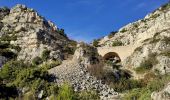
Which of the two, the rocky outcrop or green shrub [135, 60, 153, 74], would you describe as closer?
green shrub [135, 60, 153, 74]

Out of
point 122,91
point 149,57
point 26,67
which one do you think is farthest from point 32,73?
point 149,57

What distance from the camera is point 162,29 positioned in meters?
67.9

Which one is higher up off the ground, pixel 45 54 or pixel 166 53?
pixel 45 54

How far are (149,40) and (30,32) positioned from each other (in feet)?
53.4

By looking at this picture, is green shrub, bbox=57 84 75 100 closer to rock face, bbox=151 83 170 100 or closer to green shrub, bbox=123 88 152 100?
green shrub, bbox=123 88 152 100

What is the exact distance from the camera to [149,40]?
66.8 metres

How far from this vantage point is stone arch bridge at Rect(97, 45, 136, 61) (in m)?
68.8

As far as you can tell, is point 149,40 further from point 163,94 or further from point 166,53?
point 163,94

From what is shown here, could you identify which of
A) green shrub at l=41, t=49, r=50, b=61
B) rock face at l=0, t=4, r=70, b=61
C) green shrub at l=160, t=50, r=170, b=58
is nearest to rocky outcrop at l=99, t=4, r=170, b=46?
green shrub at l=160, t=50, r=170, b=58

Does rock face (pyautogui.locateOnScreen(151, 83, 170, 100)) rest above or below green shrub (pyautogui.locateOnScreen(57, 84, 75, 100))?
below

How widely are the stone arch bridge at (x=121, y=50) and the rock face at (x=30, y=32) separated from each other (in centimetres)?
543

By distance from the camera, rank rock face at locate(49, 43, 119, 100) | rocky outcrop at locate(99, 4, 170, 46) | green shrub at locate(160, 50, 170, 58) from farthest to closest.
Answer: rocky outcrop at locate(99, 4, 170, 46), green shrub at locate(160, 50, 170, 58), rock face at locate(49, 43, 119, 100)

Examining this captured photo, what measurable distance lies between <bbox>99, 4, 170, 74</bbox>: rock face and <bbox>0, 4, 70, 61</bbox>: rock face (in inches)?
366

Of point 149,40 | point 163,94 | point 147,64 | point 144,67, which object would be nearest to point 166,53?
point 147,64
